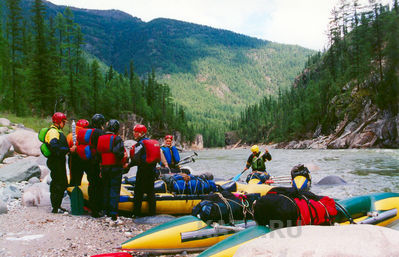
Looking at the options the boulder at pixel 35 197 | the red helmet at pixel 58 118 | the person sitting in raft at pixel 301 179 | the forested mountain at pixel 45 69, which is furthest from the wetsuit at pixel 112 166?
the forested mountain at pixel 45 69

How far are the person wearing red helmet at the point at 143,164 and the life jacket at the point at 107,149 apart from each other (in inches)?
16.6

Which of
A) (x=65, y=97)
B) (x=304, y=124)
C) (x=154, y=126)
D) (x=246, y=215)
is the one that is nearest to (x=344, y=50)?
(x=304, y=124)

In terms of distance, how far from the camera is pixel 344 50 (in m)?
66.0

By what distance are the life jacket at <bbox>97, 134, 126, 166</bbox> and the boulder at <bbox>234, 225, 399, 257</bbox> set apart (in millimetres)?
3835

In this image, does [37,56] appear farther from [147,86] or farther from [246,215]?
[147,86]

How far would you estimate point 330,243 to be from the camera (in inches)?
122

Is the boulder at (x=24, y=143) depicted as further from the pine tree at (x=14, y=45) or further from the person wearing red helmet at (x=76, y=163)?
the pine tree at (x=14, y=45)

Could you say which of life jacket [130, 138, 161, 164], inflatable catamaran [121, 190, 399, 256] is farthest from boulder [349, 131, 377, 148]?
life jacket [130, 138, 161, 164]

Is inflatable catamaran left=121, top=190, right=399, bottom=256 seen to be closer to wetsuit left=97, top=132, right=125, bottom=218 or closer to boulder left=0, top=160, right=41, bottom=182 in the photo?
wetsuit left=97, top=132, right=125, bottom=218

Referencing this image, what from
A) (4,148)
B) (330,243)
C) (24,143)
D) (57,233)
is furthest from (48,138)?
(24,143)

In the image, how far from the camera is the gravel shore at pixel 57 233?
14.6ft

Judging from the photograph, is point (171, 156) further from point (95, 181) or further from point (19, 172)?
point (19, 172)

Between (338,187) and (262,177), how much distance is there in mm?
3372

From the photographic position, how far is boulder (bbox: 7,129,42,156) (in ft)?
47.8
